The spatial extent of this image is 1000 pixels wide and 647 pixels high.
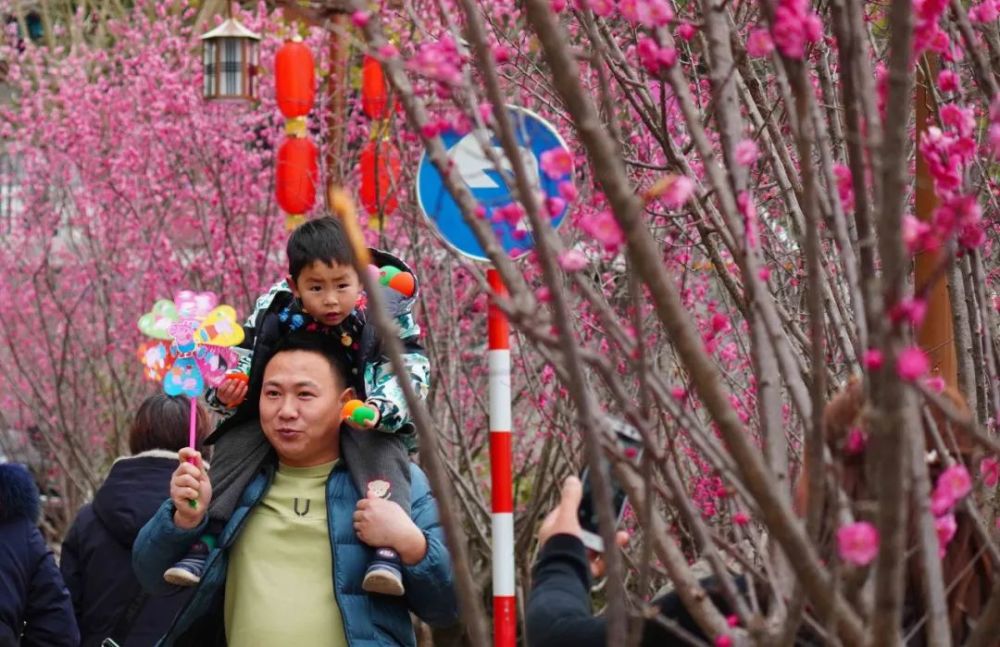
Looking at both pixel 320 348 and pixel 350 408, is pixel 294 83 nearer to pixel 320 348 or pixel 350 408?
pixel 320 348

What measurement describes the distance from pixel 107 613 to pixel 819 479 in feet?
13.0

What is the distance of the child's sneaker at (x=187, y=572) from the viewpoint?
4141 millimetres

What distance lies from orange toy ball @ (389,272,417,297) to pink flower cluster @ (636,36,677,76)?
203 centimetres

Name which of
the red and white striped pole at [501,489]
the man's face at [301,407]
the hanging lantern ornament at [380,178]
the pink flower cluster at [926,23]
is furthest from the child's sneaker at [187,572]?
the hanging lantern ornament at [380,178]

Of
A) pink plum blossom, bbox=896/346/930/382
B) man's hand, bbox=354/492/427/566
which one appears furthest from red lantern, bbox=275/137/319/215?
pink plum blossom, bbox=896/346/930/382

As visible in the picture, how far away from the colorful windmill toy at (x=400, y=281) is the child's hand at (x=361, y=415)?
18.4 inches

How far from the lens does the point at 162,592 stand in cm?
434

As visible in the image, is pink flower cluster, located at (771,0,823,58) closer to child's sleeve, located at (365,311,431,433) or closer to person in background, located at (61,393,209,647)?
child's sleeve, located at (365,311,431,433)

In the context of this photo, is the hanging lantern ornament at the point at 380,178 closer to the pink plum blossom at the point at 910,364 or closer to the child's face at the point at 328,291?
the child's face at the point at 328,291

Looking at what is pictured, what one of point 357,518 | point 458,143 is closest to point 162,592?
point 357,518

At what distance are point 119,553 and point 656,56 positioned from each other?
3616mm

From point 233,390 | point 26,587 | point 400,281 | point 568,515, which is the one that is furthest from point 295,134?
point 568,515

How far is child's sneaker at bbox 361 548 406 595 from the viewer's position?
12.8 ft

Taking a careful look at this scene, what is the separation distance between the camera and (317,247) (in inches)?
167
